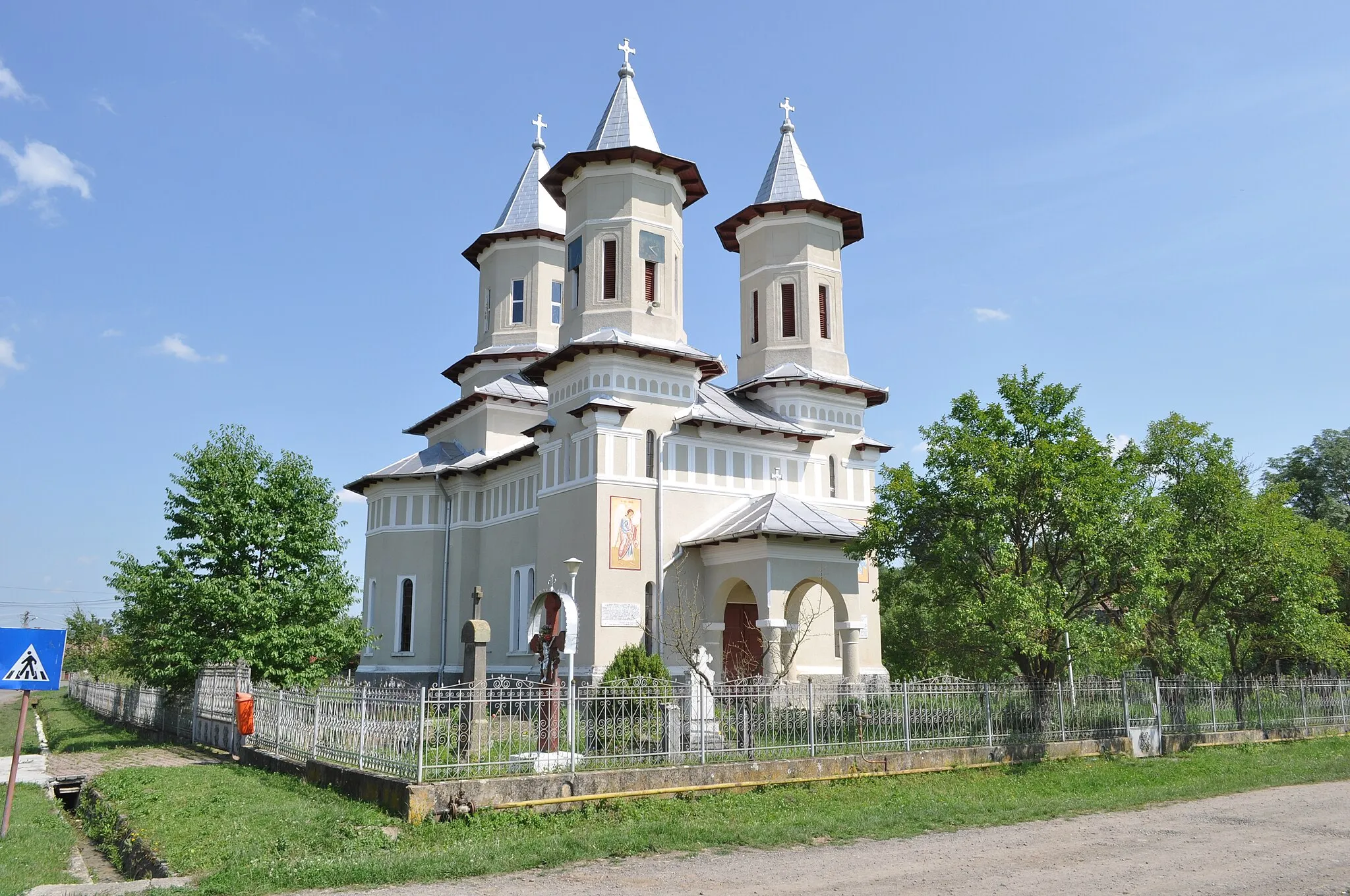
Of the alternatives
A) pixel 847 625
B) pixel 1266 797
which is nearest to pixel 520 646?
pixel 847 625

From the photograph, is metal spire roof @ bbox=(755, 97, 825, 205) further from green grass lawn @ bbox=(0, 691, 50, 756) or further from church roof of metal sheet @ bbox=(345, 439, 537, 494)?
green grass lawn @ bbox=(0, 691, 50, 756)

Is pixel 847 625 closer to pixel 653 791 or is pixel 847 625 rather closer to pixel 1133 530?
pixel 1133 530

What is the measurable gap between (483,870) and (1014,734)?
35.2 feet

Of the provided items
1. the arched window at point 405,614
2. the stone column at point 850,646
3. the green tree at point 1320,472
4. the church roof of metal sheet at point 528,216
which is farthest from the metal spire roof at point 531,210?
the green tree at point 1320,472

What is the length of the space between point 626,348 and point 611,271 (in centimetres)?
274

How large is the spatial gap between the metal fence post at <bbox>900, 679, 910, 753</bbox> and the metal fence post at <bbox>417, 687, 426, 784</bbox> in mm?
7617

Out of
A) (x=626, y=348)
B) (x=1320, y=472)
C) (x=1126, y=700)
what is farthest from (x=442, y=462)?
(x=1320, y=472)

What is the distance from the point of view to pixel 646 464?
2383 centimetres

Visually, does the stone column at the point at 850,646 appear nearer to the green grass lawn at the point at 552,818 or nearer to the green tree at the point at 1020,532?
the green tree at the point at 1020,532

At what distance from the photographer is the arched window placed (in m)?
30.1

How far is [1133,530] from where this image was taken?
55.9 feet

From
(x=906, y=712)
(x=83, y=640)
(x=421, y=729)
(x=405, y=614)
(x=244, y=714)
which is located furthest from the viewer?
(x=83, y=640)

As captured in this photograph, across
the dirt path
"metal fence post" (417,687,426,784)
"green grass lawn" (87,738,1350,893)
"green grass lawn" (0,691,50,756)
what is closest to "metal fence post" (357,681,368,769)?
"green grass lawn" (87,738,1350,893)

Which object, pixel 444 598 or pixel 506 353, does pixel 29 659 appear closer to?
pixel 444 598
